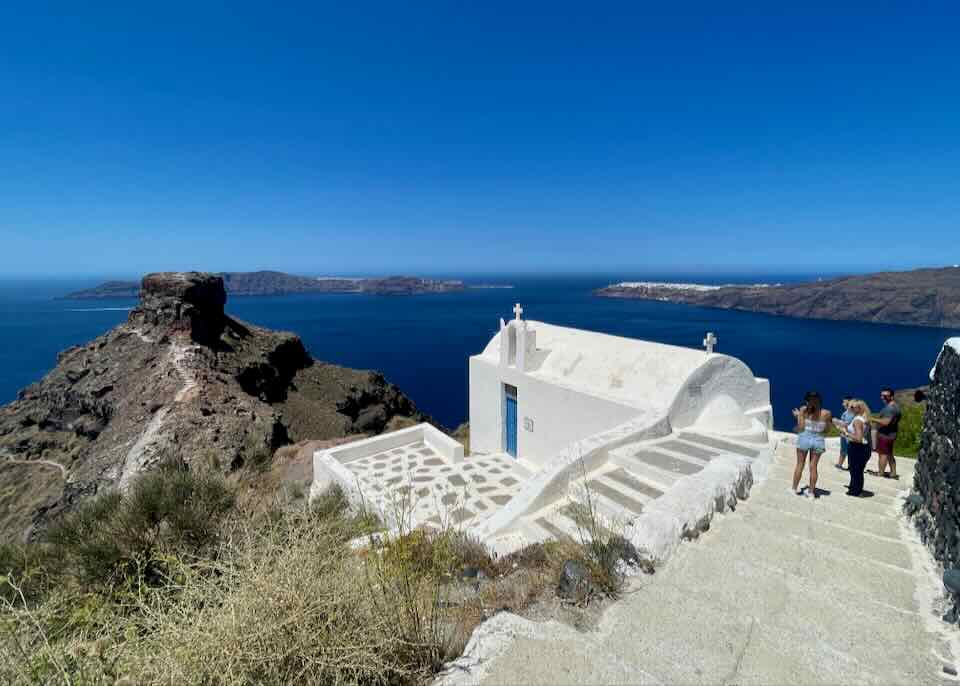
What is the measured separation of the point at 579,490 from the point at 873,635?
11.9 feet

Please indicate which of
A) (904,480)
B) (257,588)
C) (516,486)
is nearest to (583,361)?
(516,486)

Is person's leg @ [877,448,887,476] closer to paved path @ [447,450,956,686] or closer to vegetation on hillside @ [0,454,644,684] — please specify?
paved path @ [447,450,956,686]

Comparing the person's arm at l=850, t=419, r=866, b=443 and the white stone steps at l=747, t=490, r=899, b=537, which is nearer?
the white stone steps at l=747, t=490, r=899, b=537

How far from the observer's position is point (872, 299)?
2923 inches

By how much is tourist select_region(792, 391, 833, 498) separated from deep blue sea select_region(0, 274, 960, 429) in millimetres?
32549

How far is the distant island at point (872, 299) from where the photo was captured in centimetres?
6725

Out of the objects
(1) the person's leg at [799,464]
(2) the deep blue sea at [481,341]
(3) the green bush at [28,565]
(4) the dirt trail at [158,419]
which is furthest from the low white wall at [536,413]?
(2) the deep blue sea at [481,341]

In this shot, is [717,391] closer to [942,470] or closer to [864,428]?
[864,428]

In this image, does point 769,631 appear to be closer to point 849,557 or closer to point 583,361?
point 849,557

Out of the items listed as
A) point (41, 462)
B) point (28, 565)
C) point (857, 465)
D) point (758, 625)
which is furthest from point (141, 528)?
point (41, 462)

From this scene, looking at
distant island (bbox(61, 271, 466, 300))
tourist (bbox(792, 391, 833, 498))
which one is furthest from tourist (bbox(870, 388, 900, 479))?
distant island (bbox(61, 271, 466, 300))

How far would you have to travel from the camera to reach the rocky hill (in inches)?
570

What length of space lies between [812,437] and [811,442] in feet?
0.19

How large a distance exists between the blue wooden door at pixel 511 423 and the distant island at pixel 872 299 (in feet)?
269
